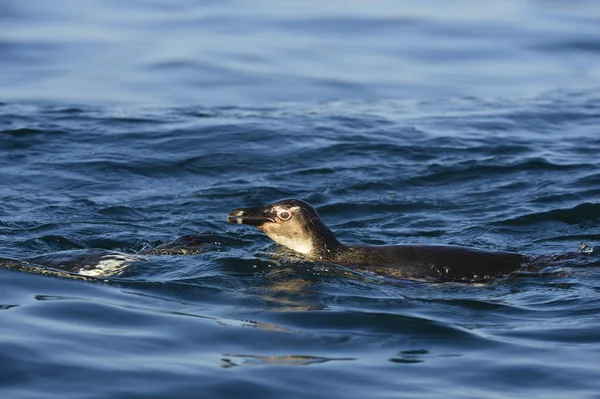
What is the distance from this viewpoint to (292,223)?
1106cm

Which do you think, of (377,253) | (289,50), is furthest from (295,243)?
(289,50)

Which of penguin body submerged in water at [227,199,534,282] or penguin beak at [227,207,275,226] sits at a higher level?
penguin beak at [227,207,275,226]

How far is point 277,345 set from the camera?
27.6 ft

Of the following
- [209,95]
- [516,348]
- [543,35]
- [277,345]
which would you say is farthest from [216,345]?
[543,35]

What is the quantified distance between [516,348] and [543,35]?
17.2 metres

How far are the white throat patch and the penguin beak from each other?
184 mm

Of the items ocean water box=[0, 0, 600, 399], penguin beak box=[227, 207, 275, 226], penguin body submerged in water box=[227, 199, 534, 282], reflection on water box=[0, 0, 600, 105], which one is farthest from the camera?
reflection on water box=[0, 0, 600, 105]

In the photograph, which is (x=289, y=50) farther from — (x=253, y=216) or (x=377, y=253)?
(x=377, y=253)

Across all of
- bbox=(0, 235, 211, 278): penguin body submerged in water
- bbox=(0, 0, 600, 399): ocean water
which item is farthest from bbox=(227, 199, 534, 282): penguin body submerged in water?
bbox=(0, 235, 211, 278): penguin body submerged in water

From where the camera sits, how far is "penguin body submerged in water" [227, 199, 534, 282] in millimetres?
10297

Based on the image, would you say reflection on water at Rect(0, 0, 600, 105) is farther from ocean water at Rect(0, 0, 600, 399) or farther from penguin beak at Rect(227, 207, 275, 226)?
penguin beak at Rect(227, 207, 275, 226)

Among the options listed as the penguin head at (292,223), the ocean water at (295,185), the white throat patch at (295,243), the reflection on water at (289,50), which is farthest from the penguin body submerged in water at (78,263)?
the reflection on water at (289,50)

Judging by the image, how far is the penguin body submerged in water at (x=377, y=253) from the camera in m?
10.3

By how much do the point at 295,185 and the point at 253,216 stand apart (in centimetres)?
329
